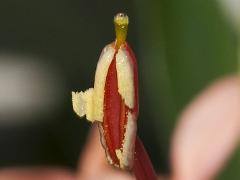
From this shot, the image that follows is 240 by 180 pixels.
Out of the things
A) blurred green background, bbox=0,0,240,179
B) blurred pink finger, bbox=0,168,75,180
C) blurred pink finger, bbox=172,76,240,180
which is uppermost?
blurred green background, bbox=0,0,240,179

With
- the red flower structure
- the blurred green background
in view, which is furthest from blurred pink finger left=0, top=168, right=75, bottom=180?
the red flower structure

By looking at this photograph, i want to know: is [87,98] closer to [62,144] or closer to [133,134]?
[133,134]

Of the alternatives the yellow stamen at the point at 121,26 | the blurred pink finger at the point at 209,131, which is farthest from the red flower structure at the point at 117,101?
the blurred pink finger at the point at 209,131

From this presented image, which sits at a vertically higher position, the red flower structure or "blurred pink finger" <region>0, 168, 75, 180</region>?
the red flower structure

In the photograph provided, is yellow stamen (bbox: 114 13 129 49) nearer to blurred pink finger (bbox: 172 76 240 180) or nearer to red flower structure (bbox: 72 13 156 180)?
red flower structure (bbox: 72 13 156 180)

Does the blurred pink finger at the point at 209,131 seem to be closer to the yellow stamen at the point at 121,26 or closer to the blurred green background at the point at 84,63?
the blurred green background at the point at 84,63

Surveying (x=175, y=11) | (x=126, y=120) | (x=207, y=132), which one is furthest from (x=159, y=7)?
(x=126, y=120)

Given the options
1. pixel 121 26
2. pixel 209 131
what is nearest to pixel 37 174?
pixel 209 131
